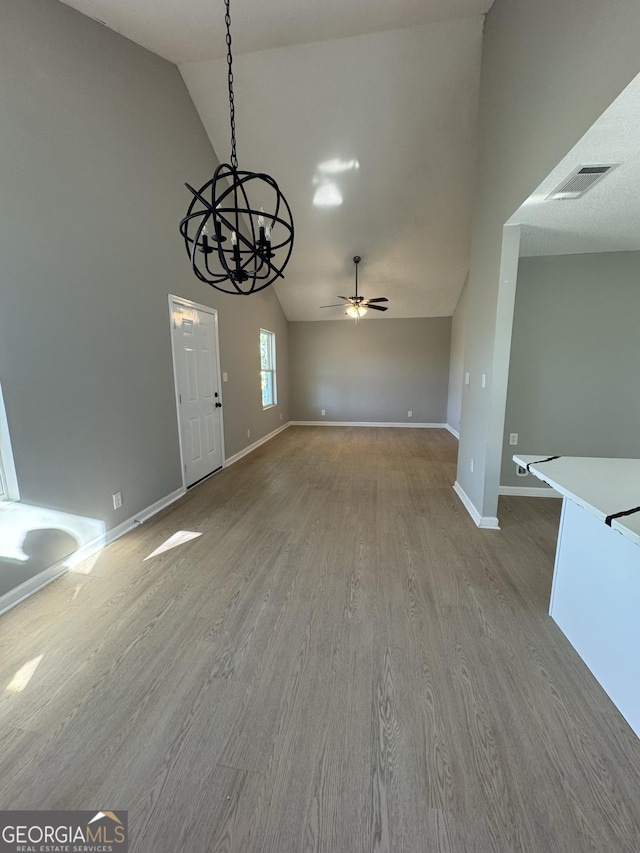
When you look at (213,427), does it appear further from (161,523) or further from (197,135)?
(197,135)

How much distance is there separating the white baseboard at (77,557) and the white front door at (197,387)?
66 cm

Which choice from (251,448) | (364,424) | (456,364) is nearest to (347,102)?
(251,448)

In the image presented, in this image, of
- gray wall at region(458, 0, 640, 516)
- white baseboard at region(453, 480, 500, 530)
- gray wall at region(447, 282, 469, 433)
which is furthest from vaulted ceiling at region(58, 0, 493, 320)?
white baseboard at region(453, 480, 500, 530)

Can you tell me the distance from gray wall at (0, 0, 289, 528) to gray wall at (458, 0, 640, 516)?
2.89 m

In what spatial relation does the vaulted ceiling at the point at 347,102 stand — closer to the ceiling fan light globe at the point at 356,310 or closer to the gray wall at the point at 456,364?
the ceiling fan light globe at the point at 356,310

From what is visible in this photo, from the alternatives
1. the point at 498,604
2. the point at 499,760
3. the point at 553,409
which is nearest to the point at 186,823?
the point at 499,760

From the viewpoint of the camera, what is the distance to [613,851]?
0.97m

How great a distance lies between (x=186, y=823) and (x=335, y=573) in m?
1.37

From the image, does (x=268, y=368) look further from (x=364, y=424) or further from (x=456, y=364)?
(x=456, y=364)

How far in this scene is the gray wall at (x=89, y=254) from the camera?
2.01 m

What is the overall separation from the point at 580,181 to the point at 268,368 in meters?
5.38

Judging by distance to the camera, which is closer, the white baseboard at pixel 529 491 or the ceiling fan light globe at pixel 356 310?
the white baseboard at pixel 529 491

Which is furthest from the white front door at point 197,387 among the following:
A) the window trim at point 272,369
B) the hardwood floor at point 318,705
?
the window trim at point 272,369

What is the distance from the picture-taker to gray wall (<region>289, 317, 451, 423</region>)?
24.6ft
